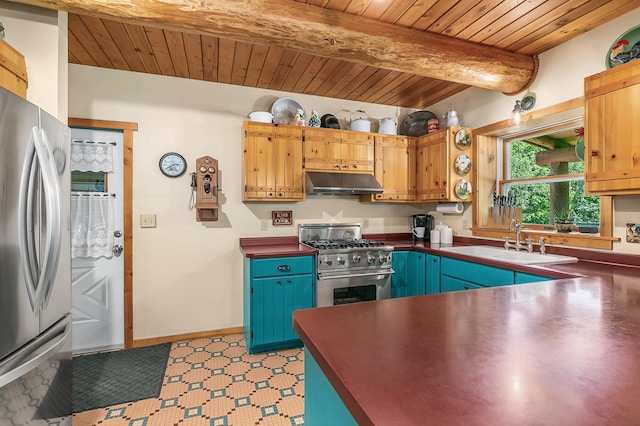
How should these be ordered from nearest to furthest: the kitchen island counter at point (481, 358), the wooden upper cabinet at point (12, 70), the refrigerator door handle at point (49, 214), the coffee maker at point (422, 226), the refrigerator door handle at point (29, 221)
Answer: the kitchen island counter at point (481, 358)
the refrigerator door handle at point (29, 221)
the refrigerator door handle at point (49, 214)
the wooden upper cabinet at point (12, 70)
the coffee maker at point (422, 226)

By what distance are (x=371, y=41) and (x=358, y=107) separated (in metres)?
1.58

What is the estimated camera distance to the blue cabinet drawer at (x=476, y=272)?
2252 mm

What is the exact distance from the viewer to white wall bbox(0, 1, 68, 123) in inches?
72.4

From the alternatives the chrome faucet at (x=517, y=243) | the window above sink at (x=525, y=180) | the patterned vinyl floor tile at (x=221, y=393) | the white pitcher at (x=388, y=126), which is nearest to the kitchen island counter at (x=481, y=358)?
the patterned vinyl floor tile at (x=221, y=393)

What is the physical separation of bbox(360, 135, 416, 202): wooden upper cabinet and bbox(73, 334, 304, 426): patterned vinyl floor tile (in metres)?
1.95

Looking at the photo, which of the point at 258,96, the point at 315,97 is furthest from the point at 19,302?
the point at 315,97

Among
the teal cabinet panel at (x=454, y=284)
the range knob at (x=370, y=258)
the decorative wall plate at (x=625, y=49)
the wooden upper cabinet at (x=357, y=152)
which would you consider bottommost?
the teal cabinet panel at (x=454, y=284)

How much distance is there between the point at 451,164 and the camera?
3.23 meters

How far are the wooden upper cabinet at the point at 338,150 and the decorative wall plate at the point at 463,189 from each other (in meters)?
0.93

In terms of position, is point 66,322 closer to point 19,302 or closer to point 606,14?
point 19,302

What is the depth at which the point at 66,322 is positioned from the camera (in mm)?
1606

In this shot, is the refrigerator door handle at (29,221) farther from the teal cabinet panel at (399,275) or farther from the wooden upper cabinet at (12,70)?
the teal cabinet panel at (399,275)

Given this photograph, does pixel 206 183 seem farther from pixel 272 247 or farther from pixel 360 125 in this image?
pixel 360 125

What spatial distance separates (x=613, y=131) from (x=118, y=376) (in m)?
3.84
